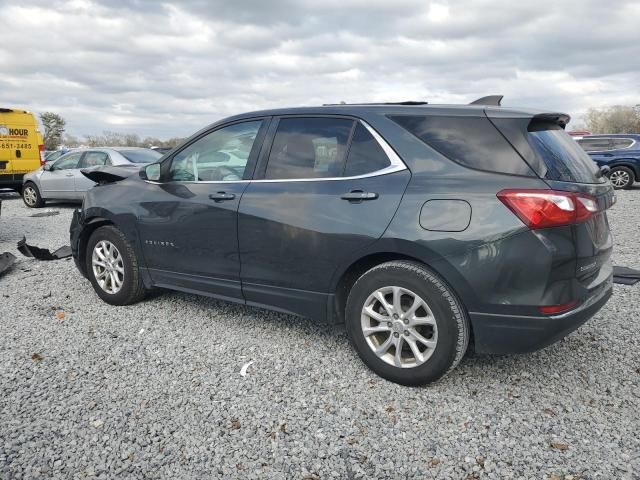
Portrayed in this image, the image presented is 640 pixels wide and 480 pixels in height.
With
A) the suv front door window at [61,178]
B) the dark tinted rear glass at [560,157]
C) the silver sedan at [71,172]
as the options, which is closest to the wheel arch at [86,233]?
the dark tinted rear glass at [560,157]

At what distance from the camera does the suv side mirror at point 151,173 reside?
4.13 m

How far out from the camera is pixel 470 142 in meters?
2.78

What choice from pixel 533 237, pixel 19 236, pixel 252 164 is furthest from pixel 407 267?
pixel 19 236

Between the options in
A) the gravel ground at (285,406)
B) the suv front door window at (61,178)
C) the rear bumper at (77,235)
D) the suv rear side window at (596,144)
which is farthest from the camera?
the suv rear side window at (596,144)

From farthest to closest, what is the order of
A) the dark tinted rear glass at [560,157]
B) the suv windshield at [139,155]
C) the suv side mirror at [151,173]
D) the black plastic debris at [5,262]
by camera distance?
the suv windshield at [139,155] < the black plastic debris at [5,262] < the suv side mirror at [151,173] < the dark tinted rear glass at [560,157]

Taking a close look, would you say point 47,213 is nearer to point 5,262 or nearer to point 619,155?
point 5,262

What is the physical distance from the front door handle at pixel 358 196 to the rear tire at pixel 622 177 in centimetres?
1440

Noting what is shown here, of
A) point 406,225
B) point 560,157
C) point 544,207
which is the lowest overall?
point 406,225

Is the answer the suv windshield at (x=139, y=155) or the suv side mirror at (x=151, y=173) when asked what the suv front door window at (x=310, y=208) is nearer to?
the suv side mirror at (x=151, y=173)

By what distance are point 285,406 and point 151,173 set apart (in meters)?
2.43

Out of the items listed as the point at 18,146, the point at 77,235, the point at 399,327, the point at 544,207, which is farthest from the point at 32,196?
the point at 544,207

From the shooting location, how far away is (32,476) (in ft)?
7.32

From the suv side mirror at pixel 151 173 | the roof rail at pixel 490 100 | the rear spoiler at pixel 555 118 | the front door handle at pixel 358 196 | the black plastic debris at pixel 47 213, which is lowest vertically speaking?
the black plastic debris at pixel 47 213

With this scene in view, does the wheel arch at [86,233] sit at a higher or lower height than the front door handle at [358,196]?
lower
